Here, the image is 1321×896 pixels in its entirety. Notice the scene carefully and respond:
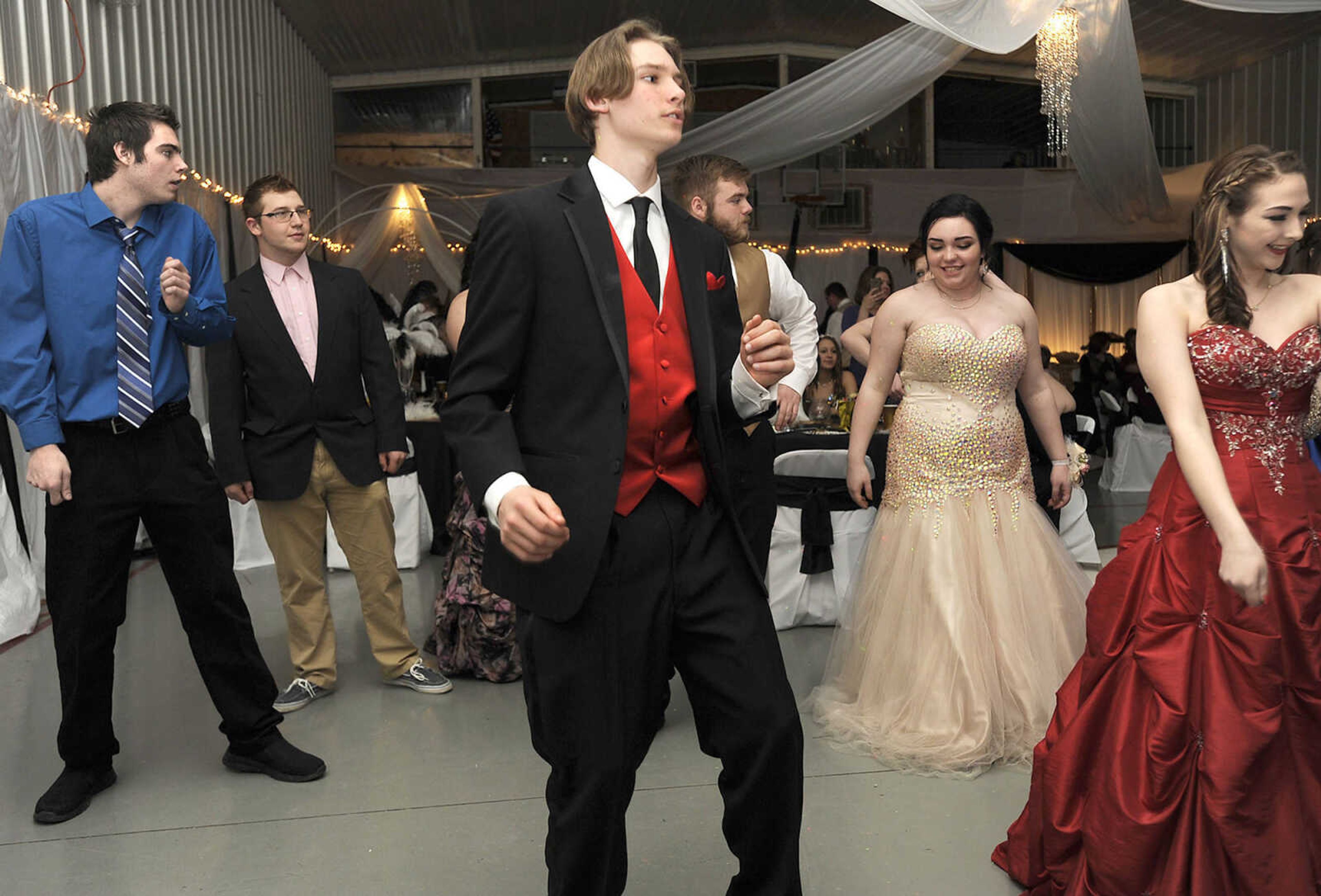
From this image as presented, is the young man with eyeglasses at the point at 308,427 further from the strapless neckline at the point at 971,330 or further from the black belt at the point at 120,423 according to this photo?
the strapless neckline at the point at 971,330

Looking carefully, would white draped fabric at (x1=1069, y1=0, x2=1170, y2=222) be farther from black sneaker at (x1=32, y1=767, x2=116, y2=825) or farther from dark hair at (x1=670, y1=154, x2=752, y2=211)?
black sneaker at (x1=32, y1=767, x2=116, y2=825)

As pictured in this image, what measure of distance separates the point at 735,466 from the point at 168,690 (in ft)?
7.77

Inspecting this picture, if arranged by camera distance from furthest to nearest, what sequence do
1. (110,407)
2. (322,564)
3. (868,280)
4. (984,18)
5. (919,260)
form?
(868,280), (919,260), (984,18), (322,564), (110,407)

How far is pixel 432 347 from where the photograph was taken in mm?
6887

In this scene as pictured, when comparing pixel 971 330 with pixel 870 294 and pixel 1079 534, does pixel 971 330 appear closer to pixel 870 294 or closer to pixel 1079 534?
pixel 1079 534

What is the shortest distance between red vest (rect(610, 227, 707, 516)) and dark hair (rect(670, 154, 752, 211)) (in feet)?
5.34

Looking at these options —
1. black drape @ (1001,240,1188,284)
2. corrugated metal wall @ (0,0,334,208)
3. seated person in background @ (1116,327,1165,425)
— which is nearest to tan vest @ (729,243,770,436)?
corrugated metal wall @ (0,0,334,208)

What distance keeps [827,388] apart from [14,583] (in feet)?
12.6

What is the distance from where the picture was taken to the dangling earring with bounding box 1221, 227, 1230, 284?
221cm

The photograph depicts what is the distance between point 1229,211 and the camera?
Result: 2221 millimetres

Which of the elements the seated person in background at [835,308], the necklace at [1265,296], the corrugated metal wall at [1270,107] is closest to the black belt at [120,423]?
the necklace at [1265,296]

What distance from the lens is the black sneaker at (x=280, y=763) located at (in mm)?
3094

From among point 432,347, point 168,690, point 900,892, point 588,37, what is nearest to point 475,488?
point 900,892

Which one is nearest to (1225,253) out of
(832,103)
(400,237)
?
(832,103)
